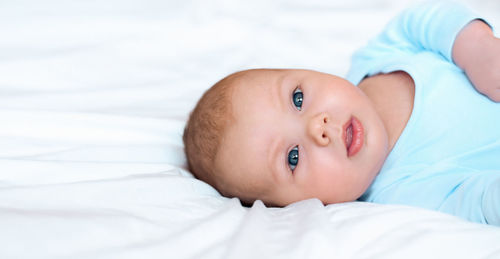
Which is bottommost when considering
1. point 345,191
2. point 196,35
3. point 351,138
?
point 345,191

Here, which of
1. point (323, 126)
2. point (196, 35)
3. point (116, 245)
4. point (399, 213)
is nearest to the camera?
point (116, 245)

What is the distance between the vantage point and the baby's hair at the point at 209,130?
116cm

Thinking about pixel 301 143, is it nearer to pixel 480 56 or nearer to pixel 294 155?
pixel 294 155

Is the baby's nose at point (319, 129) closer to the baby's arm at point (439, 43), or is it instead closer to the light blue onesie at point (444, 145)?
the light blue onesie at point (444, 145)

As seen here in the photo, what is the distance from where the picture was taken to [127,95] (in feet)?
4.73

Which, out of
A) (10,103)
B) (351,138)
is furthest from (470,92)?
(10,103)

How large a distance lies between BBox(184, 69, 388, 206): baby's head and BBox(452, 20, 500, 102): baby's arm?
0.99 feet

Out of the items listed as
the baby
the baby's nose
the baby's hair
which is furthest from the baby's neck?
the baby's hair

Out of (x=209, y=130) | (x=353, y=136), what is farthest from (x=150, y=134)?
(x=353, y=136)

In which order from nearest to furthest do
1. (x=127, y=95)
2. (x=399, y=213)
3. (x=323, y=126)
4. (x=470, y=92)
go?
(x=399, y=213)
(x=323, y=126)
(x=470, y=92)
(x=127, y=95)

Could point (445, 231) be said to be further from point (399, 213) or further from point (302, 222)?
point (302, 222)

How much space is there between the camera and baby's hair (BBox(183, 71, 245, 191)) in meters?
1.16

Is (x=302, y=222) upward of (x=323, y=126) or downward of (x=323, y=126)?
downward

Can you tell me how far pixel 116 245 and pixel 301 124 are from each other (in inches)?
20.7
